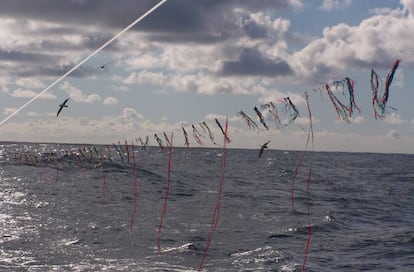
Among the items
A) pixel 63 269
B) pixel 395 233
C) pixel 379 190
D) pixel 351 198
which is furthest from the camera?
pixel 379 190

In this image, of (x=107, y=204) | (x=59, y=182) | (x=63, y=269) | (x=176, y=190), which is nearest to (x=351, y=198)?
(x=176, y=190)

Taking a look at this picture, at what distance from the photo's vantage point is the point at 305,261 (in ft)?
50.3

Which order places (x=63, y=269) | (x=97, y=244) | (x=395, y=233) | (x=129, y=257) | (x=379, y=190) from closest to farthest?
(x=63, y=269)
(x=129, y=257)
(x=97, y=244)
(x=395, y=233)
(x=379, y=190)

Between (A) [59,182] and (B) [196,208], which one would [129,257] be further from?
(A) [59,182]

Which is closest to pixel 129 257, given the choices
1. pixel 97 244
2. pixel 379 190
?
pixel 97 244

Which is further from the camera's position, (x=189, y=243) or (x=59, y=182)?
(x=59, y=182)

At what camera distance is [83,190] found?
31000 millimetres

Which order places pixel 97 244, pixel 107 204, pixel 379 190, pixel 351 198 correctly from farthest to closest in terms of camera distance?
1. pixel 379 190
2. pixel 351 198
3. pixel 107 204
4. pixel 97 244

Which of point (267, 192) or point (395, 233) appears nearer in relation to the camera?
point (395, 233)

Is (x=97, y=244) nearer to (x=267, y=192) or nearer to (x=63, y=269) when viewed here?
(x=63, y=269)

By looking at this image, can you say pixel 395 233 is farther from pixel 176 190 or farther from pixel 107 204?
pixel 176 190

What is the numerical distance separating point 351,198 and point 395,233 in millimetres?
13082

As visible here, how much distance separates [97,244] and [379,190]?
28.2 meters

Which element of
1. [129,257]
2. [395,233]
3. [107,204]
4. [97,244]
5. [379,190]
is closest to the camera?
[129,257]
